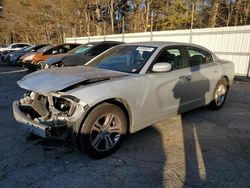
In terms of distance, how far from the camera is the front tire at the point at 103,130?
3.03m

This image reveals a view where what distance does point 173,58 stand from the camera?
4262mm

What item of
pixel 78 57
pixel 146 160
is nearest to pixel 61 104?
pixel 146 160

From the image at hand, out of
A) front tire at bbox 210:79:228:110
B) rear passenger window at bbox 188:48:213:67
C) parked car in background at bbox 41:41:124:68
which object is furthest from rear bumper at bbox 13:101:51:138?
parked car in background at bbox 41:41:124:68

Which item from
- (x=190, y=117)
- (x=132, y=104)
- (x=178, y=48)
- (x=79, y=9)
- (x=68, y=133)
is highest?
(x=79, y=9)

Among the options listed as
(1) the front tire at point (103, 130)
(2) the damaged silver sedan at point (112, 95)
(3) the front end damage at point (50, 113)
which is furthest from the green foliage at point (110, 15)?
(3) the front end damage at point (50, 113)

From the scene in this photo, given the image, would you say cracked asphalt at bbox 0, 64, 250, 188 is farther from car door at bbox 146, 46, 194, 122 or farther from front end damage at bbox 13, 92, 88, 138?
car door at bbox 146, 46, 194, 122

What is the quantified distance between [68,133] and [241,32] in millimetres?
9924

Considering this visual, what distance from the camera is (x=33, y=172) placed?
2.93 m

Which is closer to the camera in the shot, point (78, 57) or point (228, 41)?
point (78, 57)

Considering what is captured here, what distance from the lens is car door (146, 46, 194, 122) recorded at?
371 cm

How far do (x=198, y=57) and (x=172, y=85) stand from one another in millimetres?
1295

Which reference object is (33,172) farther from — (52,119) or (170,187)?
(170,187)

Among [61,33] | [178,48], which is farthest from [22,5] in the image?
[178,48]

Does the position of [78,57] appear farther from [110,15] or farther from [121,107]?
[110,15]
